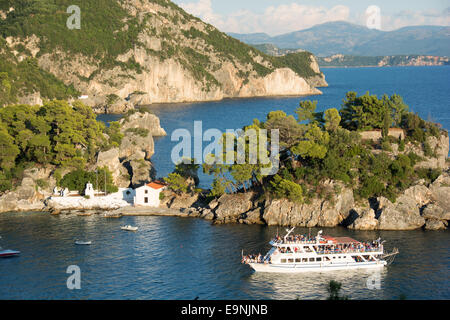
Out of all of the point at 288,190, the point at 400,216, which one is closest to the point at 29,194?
the point at 288,190

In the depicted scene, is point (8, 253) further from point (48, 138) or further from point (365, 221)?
point (365, 221)

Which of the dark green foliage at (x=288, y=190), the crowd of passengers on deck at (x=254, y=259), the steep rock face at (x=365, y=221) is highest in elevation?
the dark green foliage at (x=288, y=190)

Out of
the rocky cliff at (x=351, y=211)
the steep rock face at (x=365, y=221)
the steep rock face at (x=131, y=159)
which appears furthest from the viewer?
the steep rock face at (x=131, y=159)

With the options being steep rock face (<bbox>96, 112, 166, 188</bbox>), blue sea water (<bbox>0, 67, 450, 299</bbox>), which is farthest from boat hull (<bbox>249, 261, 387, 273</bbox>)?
steep rock face (<bbox>96, 112, 166, 188</bbox>)

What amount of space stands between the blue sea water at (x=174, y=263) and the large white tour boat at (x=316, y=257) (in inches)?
42.6

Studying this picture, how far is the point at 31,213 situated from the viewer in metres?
72.5

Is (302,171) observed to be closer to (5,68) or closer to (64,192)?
(64,192)

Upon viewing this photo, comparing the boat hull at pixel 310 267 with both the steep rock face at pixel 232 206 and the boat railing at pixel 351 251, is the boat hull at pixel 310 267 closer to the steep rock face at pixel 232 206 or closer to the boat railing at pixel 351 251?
the boat railing at pixel 351 251

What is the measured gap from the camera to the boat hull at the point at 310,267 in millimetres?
51188

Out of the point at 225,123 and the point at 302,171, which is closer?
the point at 302,171

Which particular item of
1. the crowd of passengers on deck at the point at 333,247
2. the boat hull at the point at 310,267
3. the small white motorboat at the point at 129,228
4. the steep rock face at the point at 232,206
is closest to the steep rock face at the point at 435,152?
the crowd of passengers on deck at the point at 333,247

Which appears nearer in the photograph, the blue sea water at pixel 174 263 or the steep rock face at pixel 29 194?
the blue sea water at pixel 174 263
